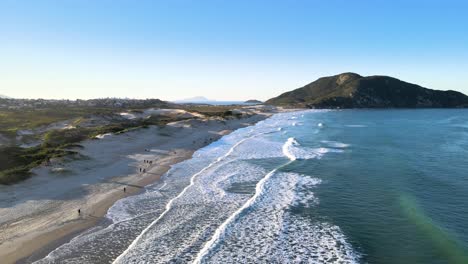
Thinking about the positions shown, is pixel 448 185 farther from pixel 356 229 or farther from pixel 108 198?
pixel 108 198

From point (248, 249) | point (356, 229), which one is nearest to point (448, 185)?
point (356, 229)

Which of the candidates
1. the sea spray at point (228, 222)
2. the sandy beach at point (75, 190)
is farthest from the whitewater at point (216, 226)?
the sandy beach at point (75, 190)

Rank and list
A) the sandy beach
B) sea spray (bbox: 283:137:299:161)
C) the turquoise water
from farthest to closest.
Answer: sea spray (bbox: 283:137:299:161) → the sandy beach → the turquoise water

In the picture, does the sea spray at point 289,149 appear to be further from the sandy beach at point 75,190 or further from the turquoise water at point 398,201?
the sandy beach at point 75,190

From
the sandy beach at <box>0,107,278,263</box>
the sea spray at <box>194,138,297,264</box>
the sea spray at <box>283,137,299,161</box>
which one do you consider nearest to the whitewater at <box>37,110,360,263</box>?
the sea spray at <box>194,138,297,264</box>

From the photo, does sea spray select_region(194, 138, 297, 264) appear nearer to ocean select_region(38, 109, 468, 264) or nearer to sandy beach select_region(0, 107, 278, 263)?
ocean select_region(38, 109, 468, 264)

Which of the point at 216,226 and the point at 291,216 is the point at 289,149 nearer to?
the point at 291,216
